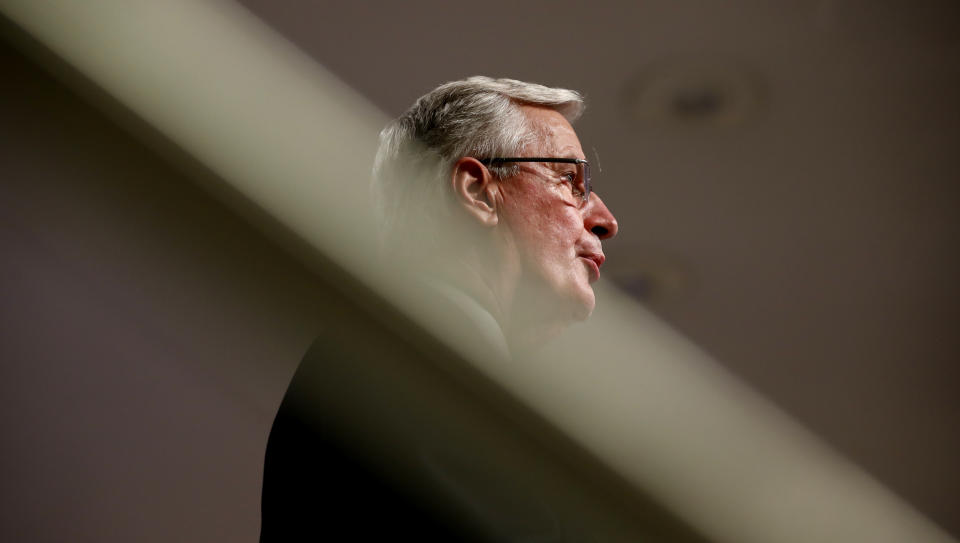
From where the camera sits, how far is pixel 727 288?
124 centimetres

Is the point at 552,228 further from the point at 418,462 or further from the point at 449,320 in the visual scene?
the point at 418,462

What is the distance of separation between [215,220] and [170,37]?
40 cm

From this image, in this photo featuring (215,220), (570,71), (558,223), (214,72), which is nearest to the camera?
(214,72)

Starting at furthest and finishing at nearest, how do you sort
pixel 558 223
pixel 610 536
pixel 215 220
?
pixel 215 220
pixel 558 223
pixel 610 536

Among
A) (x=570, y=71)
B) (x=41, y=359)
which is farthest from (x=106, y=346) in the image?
(x=570, y=71)

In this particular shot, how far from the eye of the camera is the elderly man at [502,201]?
695 mm

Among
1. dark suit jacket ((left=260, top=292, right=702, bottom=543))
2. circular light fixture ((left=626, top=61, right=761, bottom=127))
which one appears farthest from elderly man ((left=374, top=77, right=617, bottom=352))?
circular light fixture ((left=626, top=61, right=761, bottom=127))

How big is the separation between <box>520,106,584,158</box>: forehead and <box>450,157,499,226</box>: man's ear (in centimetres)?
7

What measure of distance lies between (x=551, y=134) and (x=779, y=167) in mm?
585

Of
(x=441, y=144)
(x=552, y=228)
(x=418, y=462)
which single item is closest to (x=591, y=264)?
(x=552, y=228)

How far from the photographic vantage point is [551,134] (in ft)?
2.64

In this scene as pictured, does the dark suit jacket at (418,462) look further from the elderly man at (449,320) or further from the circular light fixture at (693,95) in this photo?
the circular light fixture at (693,95)

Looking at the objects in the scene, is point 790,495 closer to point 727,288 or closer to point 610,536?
point 727,288

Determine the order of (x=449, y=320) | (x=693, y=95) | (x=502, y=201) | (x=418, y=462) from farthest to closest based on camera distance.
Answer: (x=693, y=95)
(x=502, y=201)
(x=449, y=320)
(x=418, y=462)
